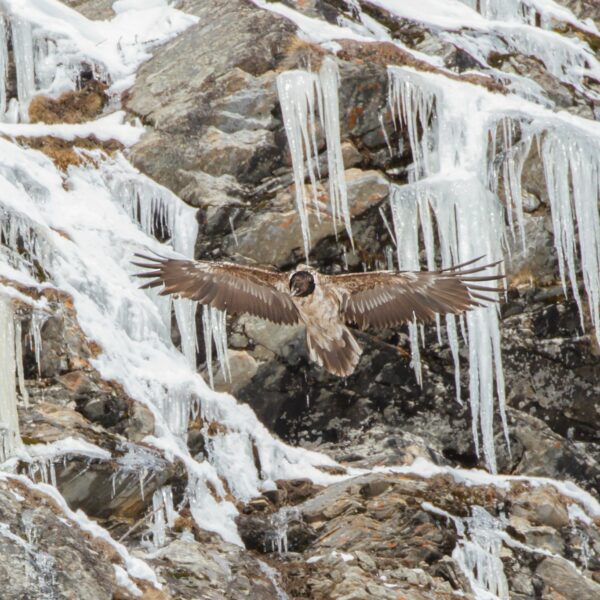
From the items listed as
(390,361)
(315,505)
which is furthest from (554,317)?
(315,505)

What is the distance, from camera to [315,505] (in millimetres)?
8891

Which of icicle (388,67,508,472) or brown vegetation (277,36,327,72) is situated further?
brown vegetation (277,36,327,72)

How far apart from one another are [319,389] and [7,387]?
3.54 metres

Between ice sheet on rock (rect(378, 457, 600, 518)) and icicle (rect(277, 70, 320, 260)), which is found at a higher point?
icicle (rect(277, 70, 320, 260))

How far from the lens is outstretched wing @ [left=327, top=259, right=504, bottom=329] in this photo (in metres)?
8.40

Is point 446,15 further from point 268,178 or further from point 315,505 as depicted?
point 315,505

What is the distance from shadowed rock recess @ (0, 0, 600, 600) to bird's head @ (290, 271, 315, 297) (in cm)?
150

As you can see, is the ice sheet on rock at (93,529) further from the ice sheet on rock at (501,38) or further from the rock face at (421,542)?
the ice sheet on rock at (501,38)

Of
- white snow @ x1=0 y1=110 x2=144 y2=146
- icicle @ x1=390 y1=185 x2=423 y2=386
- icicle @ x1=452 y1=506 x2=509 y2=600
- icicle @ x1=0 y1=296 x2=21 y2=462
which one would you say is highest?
white snow @ x1=0 y1=110 x2=144 y2=146

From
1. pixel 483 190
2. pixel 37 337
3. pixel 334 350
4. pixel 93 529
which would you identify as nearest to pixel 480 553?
pixel 334 350

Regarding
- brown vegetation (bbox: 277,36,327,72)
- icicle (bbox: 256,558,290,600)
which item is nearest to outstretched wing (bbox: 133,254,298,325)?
icicle (bbox: 256,558,290,600)

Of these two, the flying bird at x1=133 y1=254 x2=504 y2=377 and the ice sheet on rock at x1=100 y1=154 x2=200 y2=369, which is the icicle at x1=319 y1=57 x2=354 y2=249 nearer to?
the ice sheet on rock at x1=100 y1=154 x2=200 y2=369

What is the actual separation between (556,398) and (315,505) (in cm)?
304

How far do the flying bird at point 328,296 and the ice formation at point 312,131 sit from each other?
6.59ft
